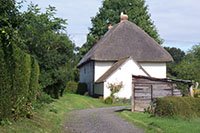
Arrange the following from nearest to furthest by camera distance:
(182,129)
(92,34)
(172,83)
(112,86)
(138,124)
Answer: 1. (182,129)
2. (138,124)
3. (172,83)
4. (112,86)
5. (92,34)

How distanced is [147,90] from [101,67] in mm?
25509

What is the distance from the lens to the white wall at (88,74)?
62.2m

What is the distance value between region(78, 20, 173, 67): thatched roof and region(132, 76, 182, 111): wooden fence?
23.7m

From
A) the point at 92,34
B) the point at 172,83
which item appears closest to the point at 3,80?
the point at 172,83

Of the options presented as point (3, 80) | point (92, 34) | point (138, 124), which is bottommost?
point (138, 124)

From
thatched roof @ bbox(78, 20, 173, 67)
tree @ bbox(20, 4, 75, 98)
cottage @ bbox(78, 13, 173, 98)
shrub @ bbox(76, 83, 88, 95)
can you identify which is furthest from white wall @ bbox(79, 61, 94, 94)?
tree @ bbox(20, 4, 75, 98)

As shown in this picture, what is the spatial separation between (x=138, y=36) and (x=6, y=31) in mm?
51612

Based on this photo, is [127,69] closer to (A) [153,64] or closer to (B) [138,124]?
(A) [153,64]

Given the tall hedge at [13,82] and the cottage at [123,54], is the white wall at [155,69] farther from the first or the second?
the tall hedge at [13,82]

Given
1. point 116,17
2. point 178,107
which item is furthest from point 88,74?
point 178,107

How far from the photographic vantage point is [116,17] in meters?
79.6

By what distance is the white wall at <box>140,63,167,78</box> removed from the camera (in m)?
60.2

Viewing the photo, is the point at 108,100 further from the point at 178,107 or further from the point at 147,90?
the point at 178,107

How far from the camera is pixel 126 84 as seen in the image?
52.7 m
